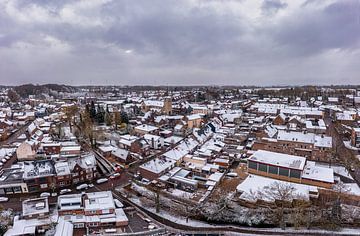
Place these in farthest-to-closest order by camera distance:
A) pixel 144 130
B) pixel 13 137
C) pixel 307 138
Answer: pixel 13 137, pixel 144 130, pixel 307 138

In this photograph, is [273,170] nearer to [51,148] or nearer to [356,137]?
[356,137]

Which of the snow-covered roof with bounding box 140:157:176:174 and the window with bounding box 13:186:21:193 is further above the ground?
the snow-covered roof with bounding box 140:157:176:174

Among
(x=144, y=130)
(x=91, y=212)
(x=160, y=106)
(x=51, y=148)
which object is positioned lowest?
(x=91, y=212)

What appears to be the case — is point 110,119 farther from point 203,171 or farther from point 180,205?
point 180,205

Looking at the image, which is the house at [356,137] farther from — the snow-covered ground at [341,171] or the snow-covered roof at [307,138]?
the snow-covered ground at [341,171]

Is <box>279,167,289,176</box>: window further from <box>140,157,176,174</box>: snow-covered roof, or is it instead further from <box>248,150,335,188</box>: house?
<box>140,157,176,174</box>: snow-covered roof

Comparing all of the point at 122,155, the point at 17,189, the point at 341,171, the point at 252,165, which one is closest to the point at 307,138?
the point at 341,171

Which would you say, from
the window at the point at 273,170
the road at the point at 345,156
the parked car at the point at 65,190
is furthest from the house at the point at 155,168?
the road at the point at 345,156

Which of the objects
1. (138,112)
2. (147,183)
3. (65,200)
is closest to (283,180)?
(147,183)

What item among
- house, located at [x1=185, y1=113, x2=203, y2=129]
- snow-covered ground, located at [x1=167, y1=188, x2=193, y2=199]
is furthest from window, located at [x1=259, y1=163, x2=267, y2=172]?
house, located at [x1=185, y1=113, x2=203, y2=129]

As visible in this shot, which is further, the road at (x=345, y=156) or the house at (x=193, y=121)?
the house at (x=193, y=121)

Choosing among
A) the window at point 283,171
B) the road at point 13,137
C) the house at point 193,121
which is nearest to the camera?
the window at point 283,171

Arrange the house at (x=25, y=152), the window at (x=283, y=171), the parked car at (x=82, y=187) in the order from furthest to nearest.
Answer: the house at (x=25, y=152) → the window at (x=283, y=171) → the parked car at (x=82, y=187)
